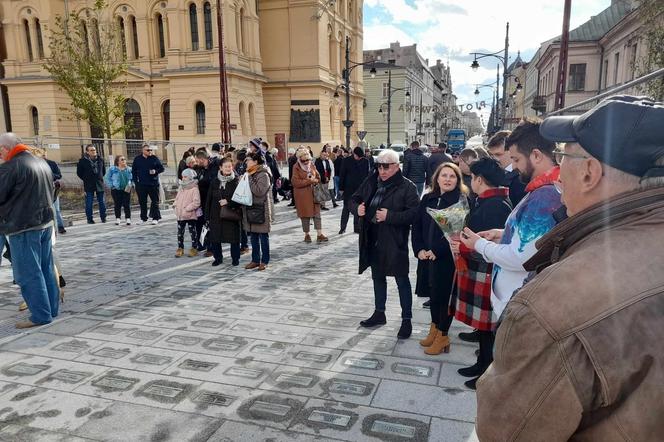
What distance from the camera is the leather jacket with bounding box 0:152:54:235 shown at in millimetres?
4980

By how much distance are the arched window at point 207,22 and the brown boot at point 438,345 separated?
30902 mm

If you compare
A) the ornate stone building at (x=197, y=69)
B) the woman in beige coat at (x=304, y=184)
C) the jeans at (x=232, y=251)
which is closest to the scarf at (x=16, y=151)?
the jeans at (x=232, y=251)

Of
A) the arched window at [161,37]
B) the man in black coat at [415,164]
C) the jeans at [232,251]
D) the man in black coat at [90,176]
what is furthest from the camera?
the arched window at [161,37]

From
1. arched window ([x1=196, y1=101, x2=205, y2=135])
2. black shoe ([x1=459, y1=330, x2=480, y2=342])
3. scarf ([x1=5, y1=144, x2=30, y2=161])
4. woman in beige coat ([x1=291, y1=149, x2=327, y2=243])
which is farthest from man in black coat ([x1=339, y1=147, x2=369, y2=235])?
arched window ([x1=196, y1=101, x2=205, y2=135])

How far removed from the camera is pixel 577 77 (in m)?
41.4

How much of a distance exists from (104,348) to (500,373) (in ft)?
15.0

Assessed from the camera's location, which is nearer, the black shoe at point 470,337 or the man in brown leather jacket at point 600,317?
the man in brown leather jacket at point 600,317

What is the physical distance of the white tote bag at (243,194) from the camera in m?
7.47

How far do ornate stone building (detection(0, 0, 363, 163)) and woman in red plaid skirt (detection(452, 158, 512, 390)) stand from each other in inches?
1066

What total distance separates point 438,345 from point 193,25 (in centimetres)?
3228

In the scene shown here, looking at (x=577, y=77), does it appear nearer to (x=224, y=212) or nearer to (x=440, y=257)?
(x=224, y=212)

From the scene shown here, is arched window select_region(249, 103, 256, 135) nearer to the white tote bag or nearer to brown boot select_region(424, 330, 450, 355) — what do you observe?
the white tote bag

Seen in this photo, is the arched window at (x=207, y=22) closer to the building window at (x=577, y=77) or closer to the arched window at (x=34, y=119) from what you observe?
the arched window at (x=34, y=119)

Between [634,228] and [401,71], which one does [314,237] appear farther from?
[401,71]
